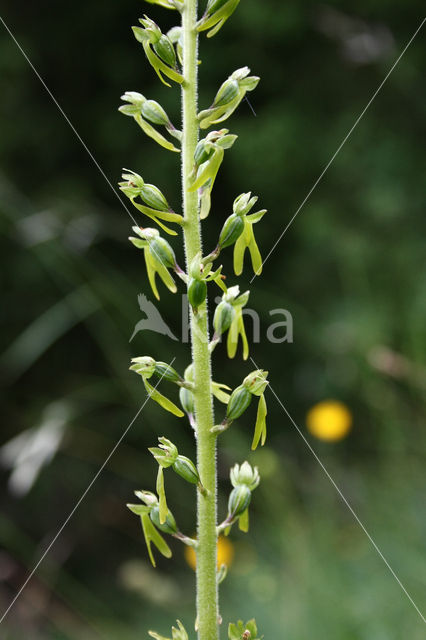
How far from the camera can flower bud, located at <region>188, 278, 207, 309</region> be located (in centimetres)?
119

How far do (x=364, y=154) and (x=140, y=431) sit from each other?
2912mm

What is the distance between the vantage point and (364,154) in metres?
5.16

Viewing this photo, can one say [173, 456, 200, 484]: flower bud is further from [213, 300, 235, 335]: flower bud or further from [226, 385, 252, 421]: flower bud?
[213, 300, 235, 335]: flower bud

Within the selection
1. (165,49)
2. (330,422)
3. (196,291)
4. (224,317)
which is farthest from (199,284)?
(330,422)

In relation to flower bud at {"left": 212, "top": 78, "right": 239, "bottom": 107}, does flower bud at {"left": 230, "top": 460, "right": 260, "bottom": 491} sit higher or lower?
lower

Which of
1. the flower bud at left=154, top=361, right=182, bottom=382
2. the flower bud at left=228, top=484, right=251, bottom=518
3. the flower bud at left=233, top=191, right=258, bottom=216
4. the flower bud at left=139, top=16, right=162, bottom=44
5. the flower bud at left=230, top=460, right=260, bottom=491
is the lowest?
the flower bud at left=228, top=484, right=251, bottom=518

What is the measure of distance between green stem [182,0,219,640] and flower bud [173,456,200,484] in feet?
0.07

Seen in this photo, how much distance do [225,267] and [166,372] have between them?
4.01 metres

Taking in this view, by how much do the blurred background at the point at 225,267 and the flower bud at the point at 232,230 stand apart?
8.53 ft

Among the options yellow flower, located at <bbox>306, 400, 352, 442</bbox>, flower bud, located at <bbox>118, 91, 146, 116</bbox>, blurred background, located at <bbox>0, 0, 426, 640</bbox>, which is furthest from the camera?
blurred background, located at <bbox>0, 0, 426, 640</bbox>

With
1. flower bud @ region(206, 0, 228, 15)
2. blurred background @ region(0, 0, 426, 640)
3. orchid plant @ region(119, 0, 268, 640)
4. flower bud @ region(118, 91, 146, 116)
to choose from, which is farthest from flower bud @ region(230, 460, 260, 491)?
blurred background @ region(0, 0, 426, 640)

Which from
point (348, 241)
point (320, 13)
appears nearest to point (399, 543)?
point (348, 241)

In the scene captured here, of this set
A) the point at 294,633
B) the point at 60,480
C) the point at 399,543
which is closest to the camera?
the point at 294,633

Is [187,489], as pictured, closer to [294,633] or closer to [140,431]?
[140,431]
